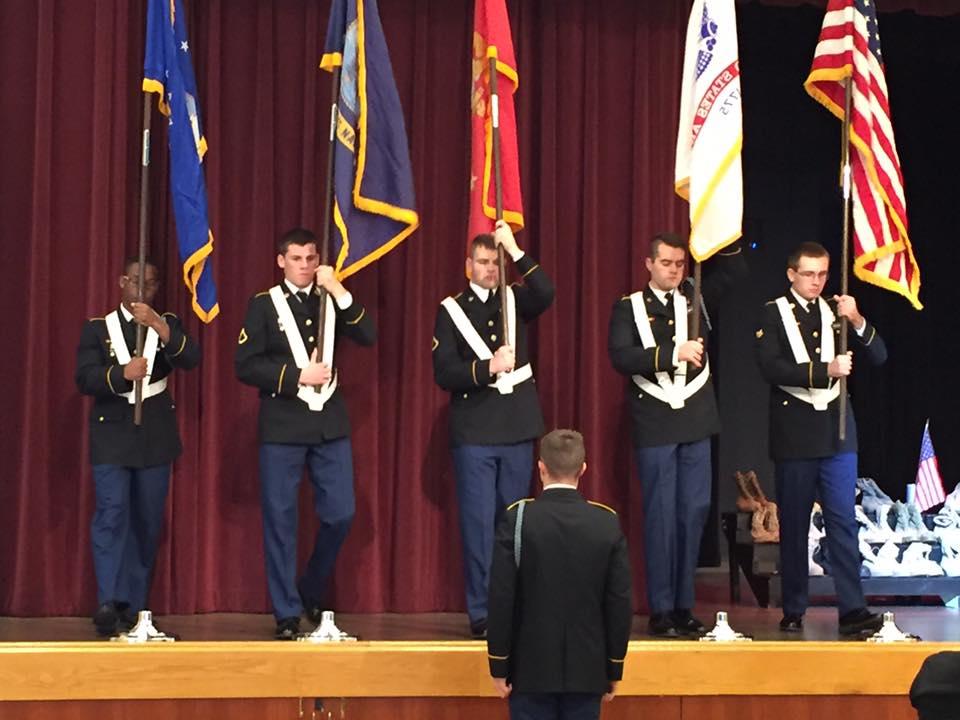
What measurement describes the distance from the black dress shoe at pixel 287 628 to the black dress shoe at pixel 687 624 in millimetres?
1735

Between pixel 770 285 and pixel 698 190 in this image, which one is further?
pixel 770 285

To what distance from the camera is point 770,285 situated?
11398 mm

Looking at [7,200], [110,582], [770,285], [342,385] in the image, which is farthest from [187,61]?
[770,285]

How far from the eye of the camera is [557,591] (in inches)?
211

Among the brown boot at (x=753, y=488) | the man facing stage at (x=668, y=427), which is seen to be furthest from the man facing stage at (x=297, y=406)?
the brown boot at (x=753, y=488)

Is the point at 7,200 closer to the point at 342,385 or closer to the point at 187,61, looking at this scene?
the point at 187,61

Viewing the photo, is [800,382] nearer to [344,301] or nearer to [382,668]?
[344,301]

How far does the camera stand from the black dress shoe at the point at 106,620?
704 centimetres

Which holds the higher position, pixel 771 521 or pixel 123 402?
pixel 123 402

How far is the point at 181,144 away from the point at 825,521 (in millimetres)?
3544

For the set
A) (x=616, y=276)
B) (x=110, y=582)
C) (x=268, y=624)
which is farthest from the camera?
(x=616, y=276)

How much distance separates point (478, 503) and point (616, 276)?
6.31ft

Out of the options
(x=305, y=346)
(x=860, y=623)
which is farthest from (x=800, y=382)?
(x=305, y=346)

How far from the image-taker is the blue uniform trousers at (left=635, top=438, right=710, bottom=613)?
7.36 metres
